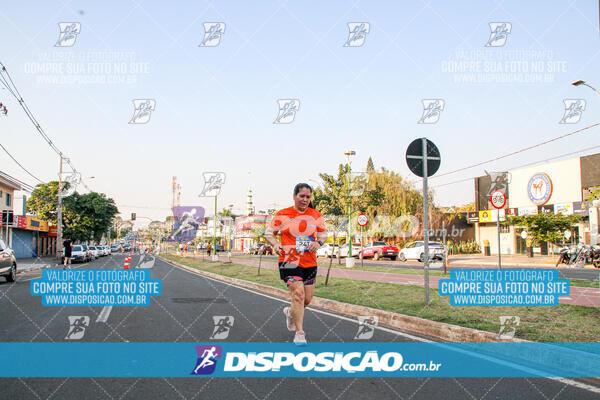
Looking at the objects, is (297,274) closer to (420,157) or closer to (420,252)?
(420,157)

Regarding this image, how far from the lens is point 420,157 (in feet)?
30.3

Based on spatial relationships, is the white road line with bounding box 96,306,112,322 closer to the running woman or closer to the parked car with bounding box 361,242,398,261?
the running woman

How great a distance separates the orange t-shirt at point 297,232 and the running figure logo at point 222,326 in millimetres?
1367

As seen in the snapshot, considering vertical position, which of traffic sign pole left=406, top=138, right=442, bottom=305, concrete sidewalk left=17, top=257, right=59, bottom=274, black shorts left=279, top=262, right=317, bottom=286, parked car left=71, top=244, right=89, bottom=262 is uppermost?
traffic sign pole left=406, top=138, right=442, bottom=305

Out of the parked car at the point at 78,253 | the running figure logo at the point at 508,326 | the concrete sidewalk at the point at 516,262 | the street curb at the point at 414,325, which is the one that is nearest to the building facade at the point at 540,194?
the concrete sidewalk at the point at 516,262

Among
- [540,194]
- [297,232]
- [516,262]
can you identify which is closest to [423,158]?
[297,232]

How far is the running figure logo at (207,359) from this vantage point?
4.61 metres

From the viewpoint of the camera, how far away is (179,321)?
7480 mm

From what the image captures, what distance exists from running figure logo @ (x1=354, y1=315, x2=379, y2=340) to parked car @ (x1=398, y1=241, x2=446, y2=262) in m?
22.4

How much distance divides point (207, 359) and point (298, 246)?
1.64 metres

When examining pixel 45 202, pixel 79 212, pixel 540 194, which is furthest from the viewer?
pixel 45 202

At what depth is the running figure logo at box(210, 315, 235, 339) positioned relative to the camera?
620cm

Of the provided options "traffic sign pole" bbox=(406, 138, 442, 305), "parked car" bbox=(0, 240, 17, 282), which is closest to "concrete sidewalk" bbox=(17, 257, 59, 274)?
"parked car" bbox=(0, 240, 17, 282)

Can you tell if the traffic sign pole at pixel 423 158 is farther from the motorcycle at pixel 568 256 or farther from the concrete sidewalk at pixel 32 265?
the concrete sidewalk at pixel 32 265
